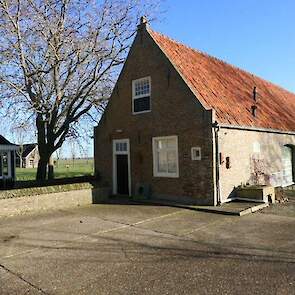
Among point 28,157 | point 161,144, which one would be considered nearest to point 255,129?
point 161,144

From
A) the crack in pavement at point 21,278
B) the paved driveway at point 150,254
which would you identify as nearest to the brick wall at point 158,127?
the paved driveway at point 150,254

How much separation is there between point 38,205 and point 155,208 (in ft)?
14.9

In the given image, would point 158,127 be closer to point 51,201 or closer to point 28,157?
point 51,201

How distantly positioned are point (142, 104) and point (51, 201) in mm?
6320

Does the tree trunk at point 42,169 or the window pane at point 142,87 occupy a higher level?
the window pane at point 142,87

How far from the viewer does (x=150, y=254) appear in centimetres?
780

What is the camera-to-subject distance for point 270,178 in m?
17.8

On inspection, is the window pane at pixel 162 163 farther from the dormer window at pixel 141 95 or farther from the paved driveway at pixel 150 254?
the paved driveway at pixel 150 254

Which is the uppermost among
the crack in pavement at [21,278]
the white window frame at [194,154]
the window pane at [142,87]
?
the window pane at [142,87]

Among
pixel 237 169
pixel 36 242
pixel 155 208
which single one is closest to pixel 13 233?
pixel 36 242

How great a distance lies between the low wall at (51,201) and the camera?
522 inches

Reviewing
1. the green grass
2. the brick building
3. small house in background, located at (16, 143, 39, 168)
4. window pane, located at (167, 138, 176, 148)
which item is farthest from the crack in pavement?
small house in background, located at (16, 143, 39, 168)

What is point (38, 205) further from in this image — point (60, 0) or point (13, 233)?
point (60, 0)

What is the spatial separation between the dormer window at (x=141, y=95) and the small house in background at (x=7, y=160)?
35.4 ft
